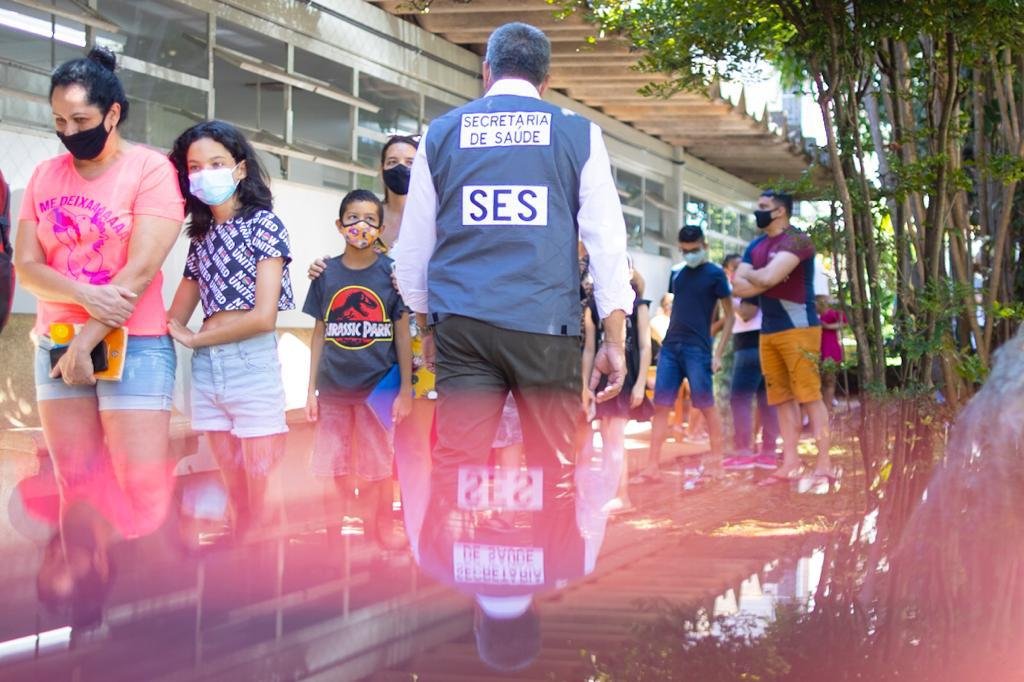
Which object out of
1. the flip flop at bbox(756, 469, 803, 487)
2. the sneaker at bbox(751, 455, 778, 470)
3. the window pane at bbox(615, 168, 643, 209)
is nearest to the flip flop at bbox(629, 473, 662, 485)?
the flip flop at bbox(756, 469, 803, 487)

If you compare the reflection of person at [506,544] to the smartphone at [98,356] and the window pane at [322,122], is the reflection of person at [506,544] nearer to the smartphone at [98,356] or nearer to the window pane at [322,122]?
the smartphone at [98,356]

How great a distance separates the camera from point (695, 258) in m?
9.52

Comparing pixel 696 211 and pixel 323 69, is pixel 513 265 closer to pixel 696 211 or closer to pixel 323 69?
pixel 323 69

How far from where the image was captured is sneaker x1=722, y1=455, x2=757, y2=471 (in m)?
9.65

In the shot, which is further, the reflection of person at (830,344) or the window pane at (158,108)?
the window pane at (158,108)

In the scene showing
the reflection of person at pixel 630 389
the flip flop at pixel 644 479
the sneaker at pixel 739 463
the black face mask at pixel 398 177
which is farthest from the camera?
the sneaker at pixel 739 463

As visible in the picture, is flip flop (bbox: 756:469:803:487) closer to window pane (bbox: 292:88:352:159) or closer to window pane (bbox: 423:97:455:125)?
window pane (bbox: 292:88:352:159)

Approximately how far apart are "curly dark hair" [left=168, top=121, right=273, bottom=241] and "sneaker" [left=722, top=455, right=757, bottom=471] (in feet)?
17.4

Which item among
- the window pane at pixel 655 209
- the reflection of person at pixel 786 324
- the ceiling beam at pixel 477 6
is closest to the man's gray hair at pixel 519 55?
the reflection of person at pixel 786 324

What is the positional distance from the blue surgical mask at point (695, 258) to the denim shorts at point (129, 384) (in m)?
5.76

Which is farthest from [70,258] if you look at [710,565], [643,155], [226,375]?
[643,155]

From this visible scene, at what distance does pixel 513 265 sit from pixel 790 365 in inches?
193

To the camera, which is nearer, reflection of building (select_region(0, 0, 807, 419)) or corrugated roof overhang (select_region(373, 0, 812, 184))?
reflection of building (select_region(0, 0, 807, 419))

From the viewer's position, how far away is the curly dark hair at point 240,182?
5.02 metres
